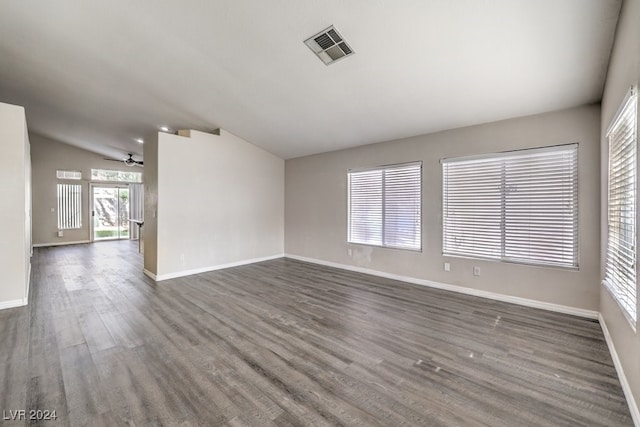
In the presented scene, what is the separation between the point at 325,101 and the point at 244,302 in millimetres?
3036

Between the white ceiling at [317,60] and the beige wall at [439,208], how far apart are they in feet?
0.84

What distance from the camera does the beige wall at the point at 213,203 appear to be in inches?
194

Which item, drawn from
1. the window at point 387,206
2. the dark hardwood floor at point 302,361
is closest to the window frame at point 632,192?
the dark hardwood floor at point 302,361

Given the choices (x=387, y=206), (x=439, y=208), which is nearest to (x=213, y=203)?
(x=387, y=206)

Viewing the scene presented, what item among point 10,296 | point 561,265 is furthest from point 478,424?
point 10,296

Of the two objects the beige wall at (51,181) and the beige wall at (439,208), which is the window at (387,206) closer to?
the beige wall at (439,208)

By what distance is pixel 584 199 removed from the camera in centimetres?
320

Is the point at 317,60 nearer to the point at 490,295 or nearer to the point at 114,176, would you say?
the point at 490,295

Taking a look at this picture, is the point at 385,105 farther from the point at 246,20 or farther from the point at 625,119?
the point at 625,119

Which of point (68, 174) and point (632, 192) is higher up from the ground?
point (68, 174)

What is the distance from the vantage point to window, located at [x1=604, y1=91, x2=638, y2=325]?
187 cm

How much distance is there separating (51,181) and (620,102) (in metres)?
12.4

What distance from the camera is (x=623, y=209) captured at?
85.6 inches

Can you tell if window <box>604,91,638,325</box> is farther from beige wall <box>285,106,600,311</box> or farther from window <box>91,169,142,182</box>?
window <box>91,169,142,182</box>
